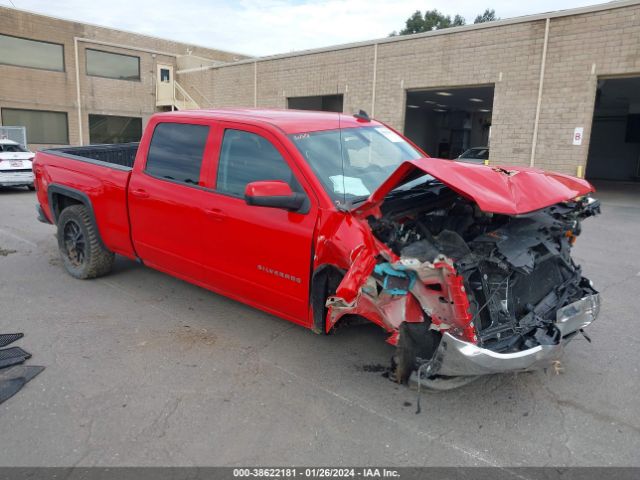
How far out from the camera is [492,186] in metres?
2.98

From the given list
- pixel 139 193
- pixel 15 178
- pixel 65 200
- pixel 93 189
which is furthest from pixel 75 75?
pixel 139 193

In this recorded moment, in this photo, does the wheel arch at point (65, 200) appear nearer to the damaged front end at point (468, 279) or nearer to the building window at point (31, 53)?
the damaged front end at point (468, 279)

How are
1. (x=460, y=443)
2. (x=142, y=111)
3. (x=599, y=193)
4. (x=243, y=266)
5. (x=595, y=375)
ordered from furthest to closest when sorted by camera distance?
(x=142, y=111) → (x=599, y=193) → (x=243, y=266) → (x=595, y=375) → (x=460, y=443)

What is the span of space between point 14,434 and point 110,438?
58 centimetres

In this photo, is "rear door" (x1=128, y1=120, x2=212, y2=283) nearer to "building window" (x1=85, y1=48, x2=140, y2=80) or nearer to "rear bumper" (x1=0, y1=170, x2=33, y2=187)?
"rear bumper" (x1=0, y1=170, x2=33, y2=187)

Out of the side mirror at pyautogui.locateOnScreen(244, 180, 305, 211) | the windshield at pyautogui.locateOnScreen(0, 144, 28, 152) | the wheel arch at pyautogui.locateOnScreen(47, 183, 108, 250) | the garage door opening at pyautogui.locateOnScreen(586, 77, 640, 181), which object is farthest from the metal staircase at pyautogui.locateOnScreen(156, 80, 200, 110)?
the side mirror at pyautogui.locateOnScreen(244, 180, 305, 211)

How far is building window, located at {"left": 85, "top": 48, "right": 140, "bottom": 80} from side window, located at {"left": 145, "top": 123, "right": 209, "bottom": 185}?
27684 millimetres

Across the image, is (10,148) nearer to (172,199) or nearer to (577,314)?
(172,199)

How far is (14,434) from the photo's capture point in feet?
9.63

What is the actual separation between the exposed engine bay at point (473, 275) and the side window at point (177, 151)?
72.1 inches

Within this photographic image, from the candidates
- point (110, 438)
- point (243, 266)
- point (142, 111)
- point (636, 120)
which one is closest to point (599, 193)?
point (636, 120)

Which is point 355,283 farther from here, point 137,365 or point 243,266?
point 137,365

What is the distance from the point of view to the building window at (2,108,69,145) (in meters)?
26.3

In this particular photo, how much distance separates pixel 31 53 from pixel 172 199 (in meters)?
27.6
